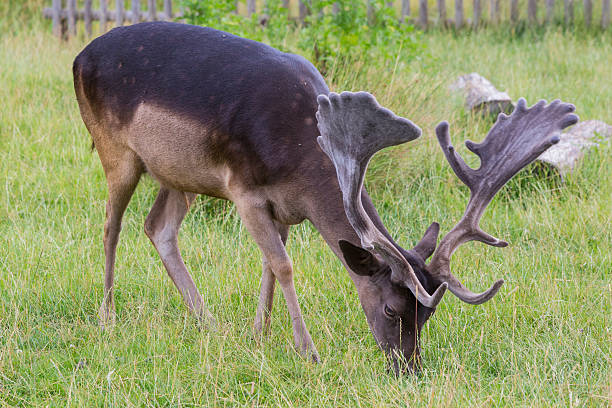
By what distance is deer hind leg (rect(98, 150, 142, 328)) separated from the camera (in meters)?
4.75

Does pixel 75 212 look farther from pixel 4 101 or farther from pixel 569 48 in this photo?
pixel 569 48

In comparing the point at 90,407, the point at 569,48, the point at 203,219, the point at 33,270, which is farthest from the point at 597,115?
the point at 90,407

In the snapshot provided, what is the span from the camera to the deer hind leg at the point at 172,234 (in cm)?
488

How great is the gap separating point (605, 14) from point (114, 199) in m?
8.99

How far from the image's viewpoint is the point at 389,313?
3.93 metres

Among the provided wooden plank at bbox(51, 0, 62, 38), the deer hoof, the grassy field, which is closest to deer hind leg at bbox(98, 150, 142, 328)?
the deer hoof

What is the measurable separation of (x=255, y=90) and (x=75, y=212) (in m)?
2.44

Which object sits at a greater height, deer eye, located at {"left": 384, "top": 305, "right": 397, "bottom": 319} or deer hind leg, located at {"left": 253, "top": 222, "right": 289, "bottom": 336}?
deer eye, located at {"left": 384, "top": 305, "right": 397, "bottom": 319}

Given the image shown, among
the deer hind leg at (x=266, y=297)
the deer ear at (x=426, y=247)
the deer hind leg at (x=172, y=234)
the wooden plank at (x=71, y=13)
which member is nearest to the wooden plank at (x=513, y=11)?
the wooden plank at (x=71, y=13)

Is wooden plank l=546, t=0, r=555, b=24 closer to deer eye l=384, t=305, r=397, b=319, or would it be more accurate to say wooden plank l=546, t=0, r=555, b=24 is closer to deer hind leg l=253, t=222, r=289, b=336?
deer hind leg l=253, t=222, r=289, b=336

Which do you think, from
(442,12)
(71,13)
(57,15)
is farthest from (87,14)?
(442,12)

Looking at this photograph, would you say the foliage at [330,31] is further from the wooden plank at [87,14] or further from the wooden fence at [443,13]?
the wooden plank at [87,14]

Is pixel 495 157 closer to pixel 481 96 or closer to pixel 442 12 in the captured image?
pixel 481 96

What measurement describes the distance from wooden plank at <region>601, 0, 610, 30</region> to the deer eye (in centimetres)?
907
